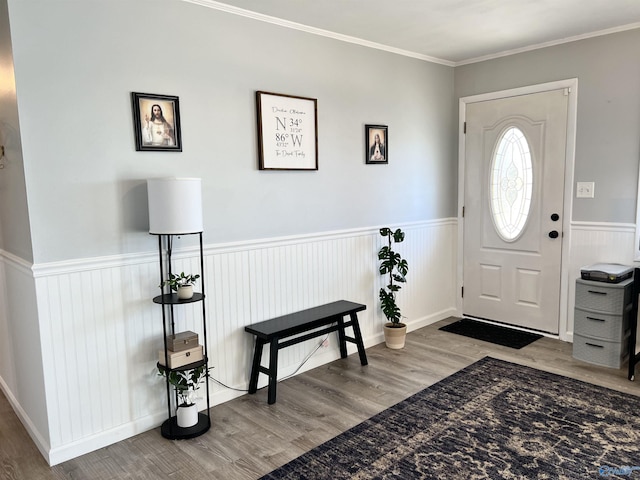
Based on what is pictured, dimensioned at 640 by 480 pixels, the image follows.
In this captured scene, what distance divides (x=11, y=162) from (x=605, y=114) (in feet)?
13.1

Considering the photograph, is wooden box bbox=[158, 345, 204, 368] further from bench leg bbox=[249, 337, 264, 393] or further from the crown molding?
the crown molding

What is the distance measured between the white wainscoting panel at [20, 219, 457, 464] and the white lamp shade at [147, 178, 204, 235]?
1.07 feet

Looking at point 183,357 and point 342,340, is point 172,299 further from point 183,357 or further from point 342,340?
point 342,340

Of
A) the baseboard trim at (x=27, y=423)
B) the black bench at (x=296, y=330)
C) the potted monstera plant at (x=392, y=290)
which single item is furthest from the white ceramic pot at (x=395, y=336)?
the baseboard trim at (x=27, y=423)

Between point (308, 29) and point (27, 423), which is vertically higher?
point (308, 29)

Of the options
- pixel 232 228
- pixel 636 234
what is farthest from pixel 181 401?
pixel 636 234

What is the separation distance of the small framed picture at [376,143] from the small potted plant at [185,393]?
2.11 meters

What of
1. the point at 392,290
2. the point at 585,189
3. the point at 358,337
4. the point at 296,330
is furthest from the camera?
the point at 392,290

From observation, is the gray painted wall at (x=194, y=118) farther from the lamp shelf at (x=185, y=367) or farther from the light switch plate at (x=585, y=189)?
the light switch plate at (x=585, y=189)

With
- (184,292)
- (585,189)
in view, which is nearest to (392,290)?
(585,189)

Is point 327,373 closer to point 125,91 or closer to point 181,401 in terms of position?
point 181,401

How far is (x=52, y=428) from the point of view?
2.39 m

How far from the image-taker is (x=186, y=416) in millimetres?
2662

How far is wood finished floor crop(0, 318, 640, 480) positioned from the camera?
92.4 inches
